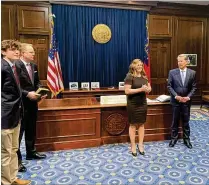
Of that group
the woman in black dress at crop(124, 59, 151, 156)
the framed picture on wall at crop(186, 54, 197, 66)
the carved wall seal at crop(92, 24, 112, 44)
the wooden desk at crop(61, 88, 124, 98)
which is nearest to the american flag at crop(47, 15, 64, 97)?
the wooden desk at crop(61, 88, 124, 98)

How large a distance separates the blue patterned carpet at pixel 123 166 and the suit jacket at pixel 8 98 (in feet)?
2.90

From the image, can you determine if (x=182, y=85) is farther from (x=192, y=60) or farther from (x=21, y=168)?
(x=192, y=60)

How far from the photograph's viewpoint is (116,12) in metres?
6.50

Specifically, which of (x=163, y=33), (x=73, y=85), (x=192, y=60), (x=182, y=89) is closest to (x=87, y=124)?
(x=182, y=89)

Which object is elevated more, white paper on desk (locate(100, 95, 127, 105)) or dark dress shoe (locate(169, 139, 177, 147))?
white paper on desk (locate(100, 95, 127, 105))

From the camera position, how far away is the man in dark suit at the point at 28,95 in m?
2.96

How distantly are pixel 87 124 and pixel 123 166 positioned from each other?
0.96 meters

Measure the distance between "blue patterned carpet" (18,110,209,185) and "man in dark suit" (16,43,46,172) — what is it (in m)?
0.19

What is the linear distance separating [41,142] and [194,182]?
7.32ft

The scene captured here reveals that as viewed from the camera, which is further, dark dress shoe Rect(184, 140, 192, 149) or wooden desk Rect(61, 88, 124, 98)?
wooden desk Rect(61, 88, 124, 98)

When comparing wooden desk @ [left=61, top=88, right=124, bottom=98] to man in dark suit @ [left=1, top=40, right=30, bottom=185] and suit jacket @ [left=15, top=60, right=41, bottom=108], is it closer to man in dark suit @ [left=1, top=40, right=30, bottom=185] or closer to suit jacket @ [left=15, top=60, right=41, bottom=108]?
suit jacket @ [left=15, top=60, right=41, bottom=108]

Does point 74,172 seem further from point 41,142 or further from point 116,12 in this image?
point 116,12

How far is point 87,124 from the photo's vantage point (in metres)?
3.71

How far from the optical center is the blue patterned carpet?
2.72m
